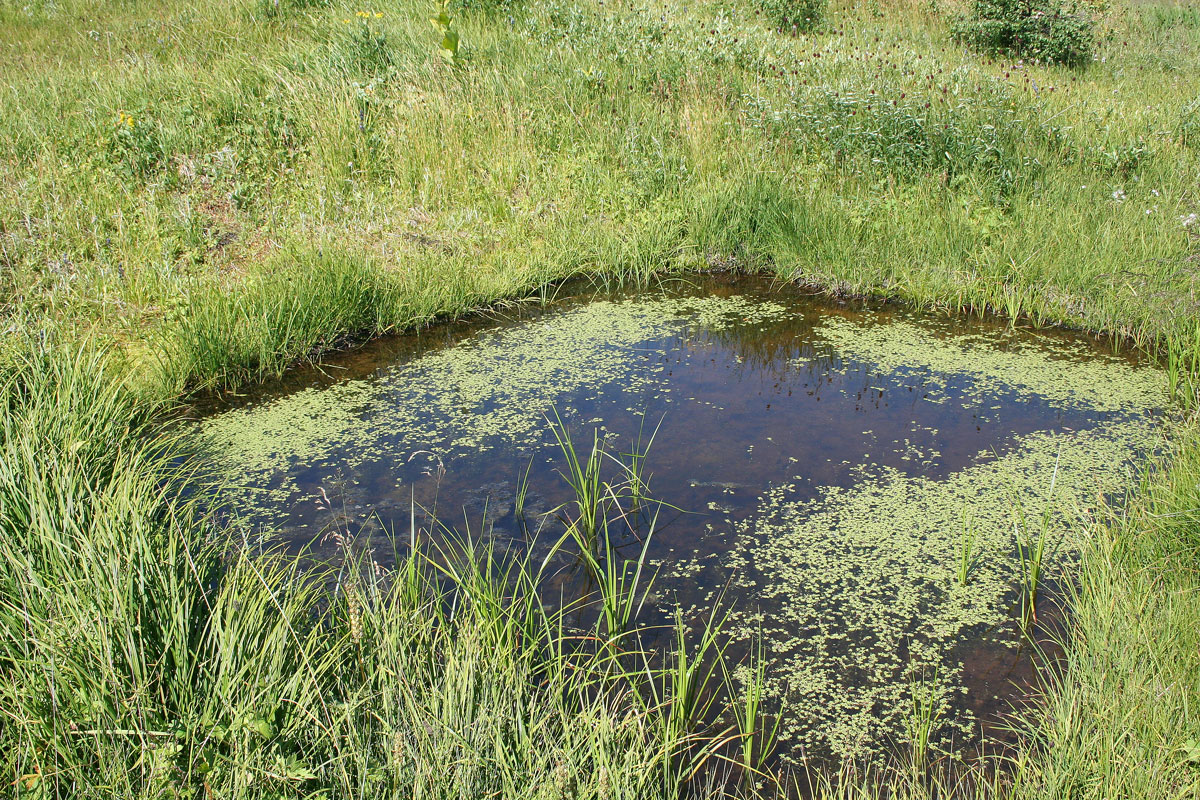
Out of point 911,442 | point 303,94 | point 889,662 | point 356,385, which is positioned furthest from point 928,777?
point 303,94

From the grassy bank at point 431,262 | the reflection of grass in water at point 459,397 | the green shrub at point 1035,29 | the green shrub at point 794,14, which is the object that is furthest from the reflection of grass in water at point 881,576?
the green shrub at point 794,14

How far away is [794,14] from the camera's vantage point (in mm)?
8562

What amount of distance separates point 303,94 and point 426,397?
3.25 m

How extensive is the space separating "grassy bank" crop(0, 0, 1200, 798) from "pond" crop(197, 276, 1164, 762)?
23cm

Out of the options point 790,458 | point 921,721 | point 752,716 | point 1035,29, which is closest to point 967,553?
point 921,721

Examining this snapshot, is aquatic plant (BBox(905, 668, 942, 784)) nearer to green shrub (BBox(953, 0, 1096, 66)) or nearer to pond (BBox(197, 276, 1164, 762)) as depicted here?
pond (BBox(197, 276, 1164, 762))

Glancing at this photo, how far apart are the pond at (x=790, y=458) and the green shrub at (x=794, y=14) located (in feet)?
18.0

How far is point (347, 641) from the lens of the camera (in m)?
1.76

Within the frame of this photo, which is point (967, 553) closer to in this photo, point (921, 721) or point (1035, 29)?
point (921, 721)

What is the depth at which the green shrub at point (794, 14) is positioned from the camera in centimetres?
859

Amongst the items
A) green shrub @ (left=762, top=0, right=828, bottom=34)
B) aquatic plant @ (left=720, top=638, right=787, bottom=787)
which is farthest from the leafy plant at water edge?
green shrub @ (left=762, top=0, right=828, bottom=34)

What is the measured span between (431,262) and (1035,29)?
692 centimetres

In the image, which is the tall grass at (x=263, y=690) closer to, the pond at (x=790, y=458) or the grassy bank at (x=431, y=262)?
the grassy bank at (x=431, y=262)

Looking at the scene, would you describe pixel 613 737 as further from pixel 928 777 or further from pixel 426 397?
pixel 426 397
